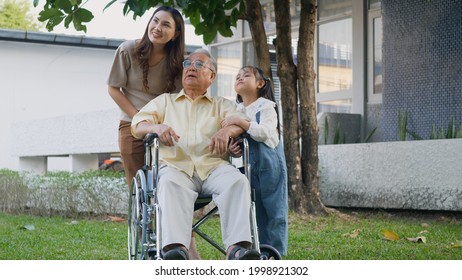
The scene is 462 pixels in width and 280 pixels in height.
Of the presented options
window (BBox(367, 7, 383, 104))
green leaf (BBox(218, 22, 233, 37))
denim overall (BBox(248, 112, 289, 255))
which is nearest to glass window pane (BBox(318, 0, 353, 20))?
window (BBox(367, 7, 383, 104))

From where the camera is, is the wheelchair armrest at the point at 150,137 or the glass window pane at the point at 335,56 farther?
the glass window pane at the point at 335,56

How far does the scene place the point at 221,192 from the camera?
445cm

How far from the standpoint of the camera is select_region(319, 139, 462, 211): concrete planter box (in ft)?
29.1

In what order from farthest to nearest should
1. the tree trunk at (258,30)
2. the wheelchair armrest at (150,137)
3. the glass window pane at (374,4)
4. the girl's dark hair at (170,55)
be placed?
the glass window pane at (374,4)
the tree trunk at (258,30)
the girl's dark hair at (170,55)
the wheelchair armrest at (150,137)

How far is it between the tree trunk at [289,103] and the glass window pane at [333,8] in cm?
430

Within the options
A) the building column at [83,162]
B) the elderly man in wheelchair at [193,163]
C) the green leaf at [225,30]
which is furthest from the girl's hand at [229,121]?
the building column at [83,162]

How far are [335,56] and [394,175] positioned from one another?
181 inches

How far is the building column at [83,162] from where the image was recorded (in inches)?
601

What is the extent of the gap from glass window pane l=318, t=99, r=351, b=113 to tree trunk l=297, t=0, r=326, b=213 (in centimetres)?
411

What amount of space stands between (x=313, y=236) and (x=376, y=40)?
577cm

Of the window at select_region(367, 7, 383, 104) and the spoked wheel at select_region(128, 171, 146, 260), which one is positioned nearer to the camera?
the spoked wheel at select_region(128, 171, 146, 260)

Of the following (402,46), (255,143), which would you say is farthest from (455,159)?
(255,143)

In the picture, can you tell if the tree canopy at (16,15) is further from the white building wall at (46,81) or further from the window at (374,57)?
the window at (374,57)

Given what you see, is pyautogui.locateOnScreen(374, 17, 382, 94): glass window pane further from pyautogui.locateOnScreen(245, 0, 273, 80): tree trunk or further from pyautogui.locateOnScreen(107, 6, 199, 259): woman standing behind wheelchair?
pyautogui.locateOnScreen(107, 6, 199, 259): woman standing behind wheelchair
